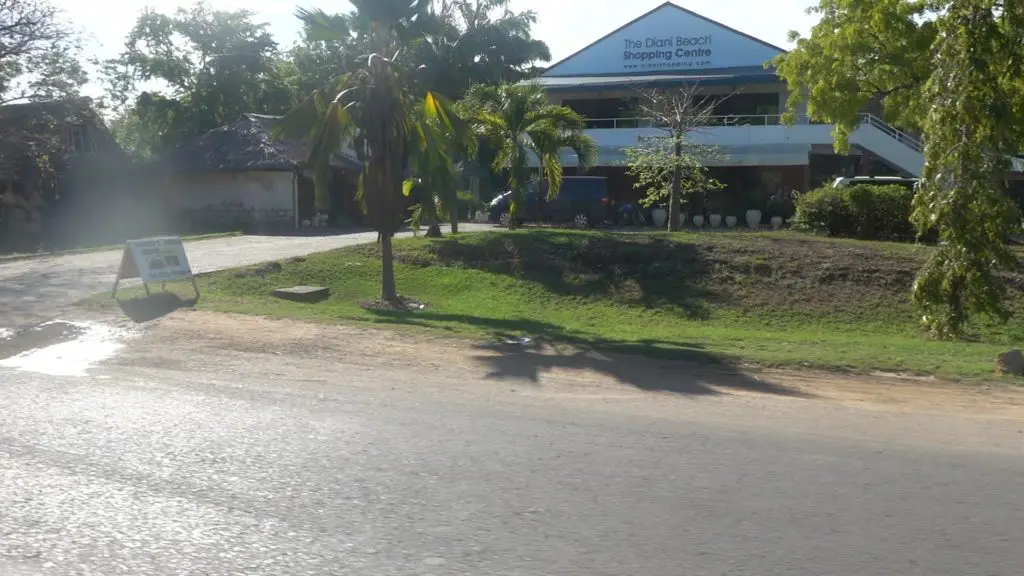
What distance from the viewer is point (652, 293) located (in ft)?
63.5

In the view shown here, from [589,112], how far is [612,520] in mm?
39858

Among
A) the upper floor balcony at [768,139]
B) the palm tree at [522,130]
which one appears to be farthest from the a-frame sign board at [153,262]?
the upper floor balcony at [768,139]

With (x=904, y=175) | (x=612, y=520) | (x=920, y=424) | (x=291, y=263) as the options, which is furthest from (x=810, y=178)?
(x=612, y=520)

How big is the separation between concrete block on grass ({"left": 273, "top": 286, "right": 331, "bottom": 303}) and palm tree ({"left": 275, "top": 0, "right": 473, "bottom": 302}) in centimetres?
111

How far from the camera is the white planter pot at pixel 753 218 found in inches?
1420

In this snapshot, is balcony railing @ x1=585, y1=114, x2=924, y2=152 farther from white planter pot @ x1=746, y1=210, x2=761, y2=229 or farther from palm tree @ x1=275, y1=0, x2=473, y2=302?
palm tree @ x1=275, y1=0, x2=473, y2=302

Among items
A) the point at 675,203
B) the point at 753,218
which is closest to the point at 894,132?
the point at 753,218

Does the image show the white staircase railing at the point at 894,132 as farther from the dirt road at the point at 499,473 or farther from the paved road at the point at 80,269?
the dirt road at the point at 499,473

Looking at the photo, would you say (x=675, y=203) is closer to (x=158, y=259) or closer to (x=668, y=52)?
(x=158, y=259)

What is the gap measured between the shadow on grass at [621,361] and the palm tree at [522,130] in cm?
963

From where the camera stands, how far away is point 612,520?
20.2ft

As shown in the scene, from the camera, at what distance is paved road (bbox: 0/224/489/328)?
15.3 meters

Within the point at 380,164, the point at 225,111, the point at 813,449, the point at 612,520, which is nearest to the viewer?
the point at 612,520

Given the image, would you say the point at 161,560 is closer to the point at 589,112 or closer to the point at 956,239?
the point at 956,239
